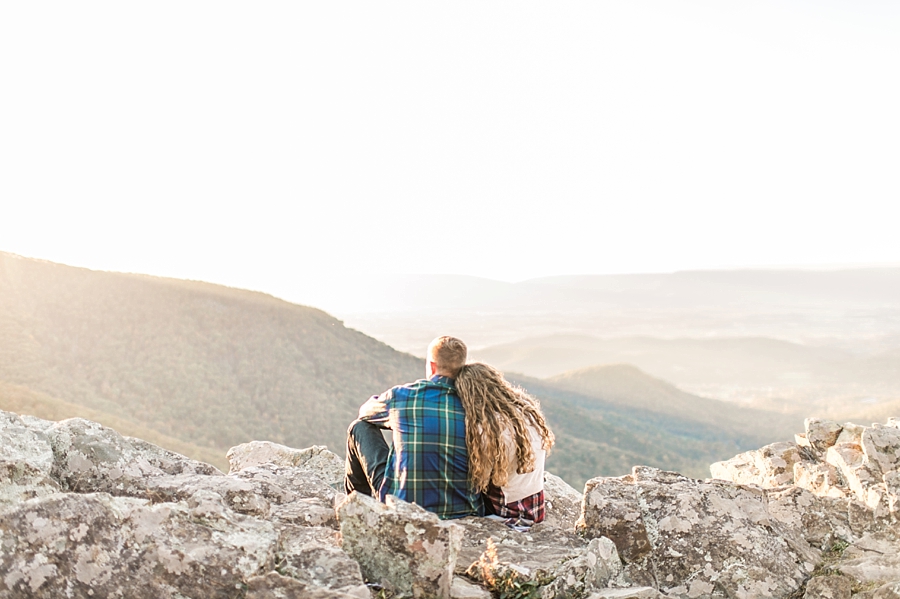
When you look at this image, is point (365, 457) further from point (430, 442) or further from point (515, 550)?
point (515, 550)

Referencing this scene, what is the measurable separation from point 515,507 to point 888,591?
2469mm

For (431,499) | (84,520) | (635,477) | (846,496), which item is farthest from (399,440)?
(846,496)

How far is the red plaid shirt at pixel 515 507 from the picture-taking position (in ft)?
17.6

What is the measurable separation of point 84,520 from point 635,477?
4.41 m

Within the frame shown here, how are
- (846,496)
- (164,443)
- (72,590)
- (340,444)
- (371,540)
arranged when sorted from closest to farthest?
(72,590), (371,540), (846,496), (164,443), (340,444)

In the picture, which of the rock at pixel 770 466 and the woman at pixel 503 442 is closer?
the woman at pixel 503 442

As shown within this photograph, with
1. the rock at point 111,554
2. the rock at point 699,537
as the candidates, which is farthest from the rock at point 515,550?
the rock at point 111,554

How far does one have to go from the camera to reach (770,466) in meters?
7.41

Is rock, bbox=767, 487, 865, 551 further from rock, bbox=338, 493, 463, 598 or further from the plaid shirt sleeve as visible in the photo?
the plaid shirt sleeve

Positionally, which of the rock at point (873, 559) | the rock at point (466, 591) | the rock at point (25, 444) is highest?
the rock at point (25, 444)

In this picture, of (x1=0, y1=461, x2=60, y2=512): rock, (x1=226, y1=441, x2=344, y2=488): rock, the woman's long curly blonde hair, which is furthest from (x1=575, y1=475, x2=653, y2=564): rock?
(x1=0, y1=461, x2=60, y2=512): rock

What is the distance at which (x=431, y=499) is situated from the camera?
496cm

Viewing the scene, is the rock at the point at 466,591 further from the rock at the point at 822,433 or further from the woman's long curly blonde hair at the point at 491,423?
the rock at the point at 822,433

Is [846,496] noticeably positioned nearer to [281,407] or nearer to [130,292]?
[281,407]
